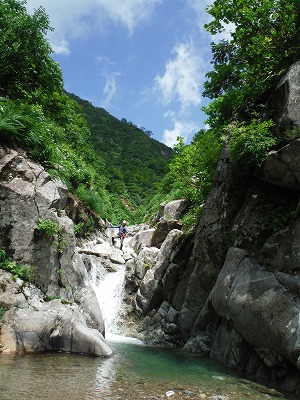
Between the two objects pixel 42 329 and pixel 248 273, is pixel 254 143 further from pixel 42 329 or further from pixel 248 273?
pixel 42 329

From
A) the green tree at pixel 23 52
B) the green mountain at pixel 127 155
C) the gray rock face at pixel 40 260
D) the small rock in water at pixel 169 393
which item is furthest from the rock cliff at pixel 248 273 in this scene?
the green mountain at pixel 127 155

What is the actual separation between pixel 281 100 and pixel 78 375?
35.7ft

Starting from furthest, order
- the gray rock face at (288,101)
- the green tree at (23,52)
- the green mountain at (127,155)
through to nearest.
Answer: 1. the green mountain at (127,155)
2. the green tree at (23,52)
3. the gray rock face at (288,101)

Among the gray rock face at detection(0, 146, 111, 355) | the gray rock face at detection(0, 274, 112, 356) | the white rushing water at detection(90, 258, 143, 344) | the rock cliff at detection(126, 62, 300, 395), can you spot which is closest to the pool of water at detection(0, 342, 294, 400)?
the gray rock face at detection(0, 274, 112, 356)

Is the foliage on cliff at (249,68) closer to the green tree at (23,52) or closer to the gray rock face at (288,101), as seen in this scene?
the gray rock face at (288,101)

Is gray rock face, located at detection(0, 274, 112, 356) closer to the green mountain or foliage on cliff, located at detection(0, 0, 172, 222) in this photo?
foliage on cliff, located at detection(0, 0, 172, 222)

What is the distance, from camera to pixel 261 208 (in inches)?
497

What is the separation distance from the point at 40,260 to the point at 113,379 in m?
5.38

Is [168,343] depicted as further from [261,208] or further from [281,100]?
[281,100]

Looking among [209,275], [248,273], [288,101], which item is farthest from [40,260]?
[288,101]

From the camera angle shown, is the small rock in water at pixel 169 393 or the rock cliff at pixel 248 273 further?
the rock cliff at pixel 248 273

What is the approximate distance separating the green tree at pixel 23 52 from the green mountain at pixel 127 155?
108 feet

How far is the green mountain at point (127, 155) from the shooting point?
209 feet

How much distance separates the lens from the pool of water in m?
6.37
